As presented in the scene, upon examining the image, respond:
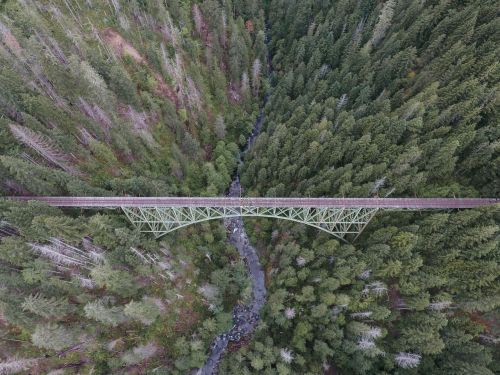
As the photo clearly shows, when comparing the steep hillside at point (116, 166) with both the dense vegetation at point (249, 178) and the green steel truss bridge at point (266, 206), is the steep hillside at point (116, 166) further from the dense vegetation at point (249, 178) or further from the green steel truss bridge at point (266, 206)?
the green steel truss bridge at point (266, 206)

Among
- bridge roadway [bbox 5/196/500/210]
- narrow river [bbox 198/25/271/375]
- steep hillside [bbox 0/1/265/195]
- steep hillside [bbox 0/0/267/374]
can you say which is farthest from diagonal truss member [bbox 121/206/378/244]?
narrow river [bbox 198/25/271/375]

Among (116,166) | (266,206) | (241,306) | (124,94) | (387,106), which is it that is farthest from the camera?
(124,94)

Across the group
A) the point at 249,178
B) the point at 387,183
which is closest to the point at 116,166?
the point at 249,178

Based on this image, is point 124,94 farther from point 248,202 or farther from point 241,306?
point 241,306

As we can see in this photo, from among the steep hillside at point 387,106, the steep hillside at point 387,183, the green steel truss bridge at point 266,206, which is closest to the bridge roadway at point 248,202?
the green steel truss bridge at point 266,206

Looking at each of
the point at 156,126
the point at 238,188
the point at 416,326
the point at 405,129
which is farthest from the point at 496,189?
the point at 156,126

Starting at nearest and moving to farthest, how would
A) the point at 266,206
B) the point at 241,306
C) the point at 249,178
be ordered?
1. the point at 266,206
2. the point at 241,306
3. the point at 249,178
